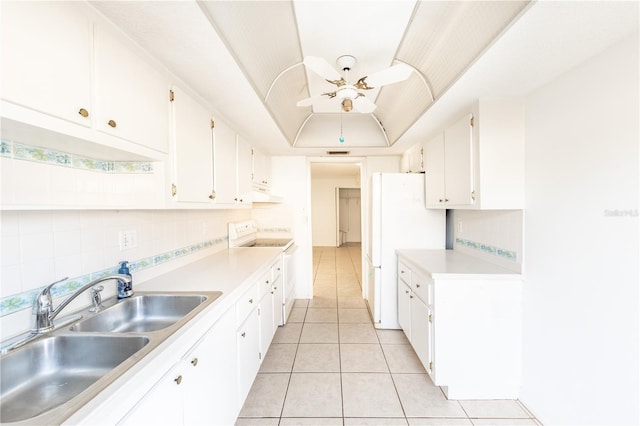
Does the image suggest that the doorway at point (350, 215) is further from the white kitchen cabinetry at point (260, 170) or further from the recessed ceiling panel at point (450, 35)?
the recessed ceiling panel at point (450, 35)

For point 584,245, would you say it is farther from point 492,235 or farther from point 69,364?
point 69,364

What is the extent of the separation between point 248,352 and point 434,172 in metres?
2.29

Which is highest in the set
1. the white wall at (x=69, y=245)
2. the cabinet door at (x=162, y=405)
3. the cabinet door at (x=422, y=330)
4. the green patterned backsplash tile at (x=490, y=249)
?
the white wall at (x=69, y=245)

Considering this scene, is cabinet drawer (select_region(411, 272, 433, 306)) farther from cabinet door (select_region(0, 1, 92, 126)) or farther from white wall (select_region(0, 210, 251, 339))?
cabinet door (select_region(0, 1, 92, 126))

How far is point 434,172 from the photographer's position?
2.63m

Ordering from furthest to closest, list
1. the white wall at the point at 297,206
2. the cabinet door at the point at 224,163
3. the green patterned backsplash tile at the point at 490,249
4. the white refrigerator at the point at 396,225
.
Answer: the white wall at the point at 297,206, the white refrigerator at the point at 396,225, the cabinet door at the point at 224,163, the green patterned backsplash tile at the point at 490,249

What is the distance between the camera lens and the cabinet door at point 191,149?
1521mm

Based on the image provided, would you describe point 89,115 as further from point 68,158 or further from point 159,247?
point 159,247

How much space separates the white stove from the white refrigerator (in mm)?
1063

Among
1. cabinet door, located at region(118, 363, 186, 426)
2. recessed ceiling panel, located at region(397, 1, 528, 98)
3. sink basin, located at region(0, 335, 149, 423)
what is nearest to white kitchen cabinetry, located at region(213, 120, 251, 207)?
sink basin, located at region(0, 335, 149, 423)

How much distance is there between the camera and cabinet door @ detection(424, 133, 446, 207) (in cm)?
248

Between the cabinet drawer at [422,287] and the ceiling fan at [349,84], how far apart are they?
4.57 ft

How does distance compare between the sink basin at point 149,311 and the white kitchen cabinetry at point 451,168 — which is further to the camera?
the white kitchen cabinetry at point 451,168

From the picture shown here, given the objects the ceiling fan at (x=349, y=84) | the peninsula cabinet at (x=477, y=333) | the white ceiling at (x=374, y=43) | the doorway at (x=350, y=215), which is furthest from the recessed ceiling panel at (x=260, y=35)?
the doorway at (x=350, y=215)
